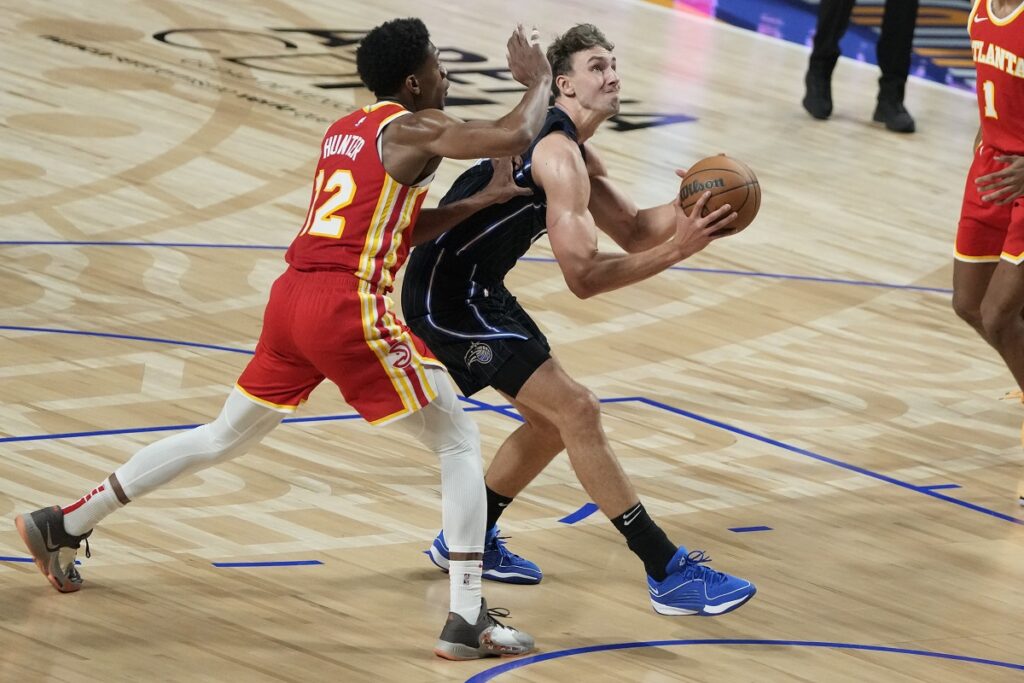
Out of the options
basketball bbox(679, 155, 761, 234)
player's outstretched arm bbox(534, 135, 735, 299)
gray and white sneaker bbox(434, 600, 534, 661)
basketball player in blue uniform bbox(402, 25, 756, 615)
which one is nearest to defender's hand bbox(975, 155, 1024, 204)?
basketball bbox(679, 155, 761, 234)

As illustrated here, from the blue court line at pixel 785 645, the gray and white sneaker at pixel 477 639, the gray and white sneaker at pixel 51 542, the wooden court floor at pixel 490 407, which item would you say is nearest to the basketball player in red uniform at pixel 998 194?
the wooden court floor at pixel 490 407

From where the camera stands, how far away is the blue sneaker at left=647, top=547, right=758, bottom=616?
4.98m

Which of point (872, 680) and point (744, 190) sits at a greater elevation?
point (744, 190)

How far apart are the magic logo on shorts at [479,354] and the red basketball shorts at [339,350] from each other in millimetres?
426

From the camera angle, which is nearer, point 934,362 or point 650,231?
point 650,231

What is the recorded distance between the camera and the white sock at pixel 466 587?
4551mm

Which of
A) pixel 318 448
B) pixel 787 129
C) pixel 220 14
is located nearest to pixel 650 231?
pixel 318 448

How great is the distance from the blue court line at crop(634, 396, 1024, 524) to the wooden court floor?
0.06 ft

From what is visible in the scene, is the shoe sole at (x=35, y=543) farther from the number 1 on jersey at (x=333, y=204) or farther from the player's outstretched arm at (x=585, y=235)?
the player's outstretched arm at (x=585, y=235)

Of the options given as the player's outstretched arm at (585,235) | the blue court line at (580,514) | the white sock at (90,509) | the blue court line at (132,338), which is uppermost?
the player's outstretched arm at (585,235)

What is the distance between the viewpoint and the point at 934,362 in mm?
8430

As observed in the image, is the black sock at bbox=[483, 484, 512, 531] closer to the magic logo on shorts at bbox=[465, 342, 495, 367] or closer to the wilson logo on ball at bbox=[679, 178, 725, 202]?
the magic logo on shorts at bbox=[465, 342, 495, 367]

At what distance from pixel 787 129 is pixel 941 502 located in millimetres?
6815

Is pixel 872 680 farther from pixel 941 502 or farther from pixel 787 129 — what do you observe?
pixel 787 129
